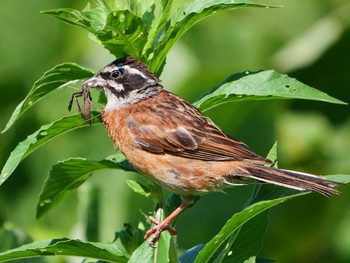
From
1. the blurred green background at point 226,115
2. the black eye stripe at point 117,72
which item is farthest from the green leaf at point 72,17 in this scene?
the blurred green background at point 226,115

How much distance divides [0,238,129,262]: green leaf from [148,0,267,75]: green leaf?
710mm

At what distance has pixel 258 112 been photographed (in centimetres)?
582

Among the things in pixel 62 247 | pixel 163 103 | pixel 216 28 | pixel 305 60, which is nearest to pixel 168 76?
pixel 216 28

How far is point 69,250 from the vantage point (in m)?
3.36

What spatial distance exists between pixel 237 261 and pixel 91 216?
0.97 meters

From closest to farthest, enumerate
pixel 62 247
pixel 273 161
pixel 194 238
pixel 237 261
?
1. pixel 62 247
2. pixel 237 261
3. pixel 273 161
4. pixel 194 238

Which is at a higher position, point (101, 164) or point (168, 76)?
point (101, 164)

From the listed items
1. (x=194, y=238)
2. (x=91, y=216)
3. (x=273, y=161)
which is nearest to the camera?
(x=273, y=161)

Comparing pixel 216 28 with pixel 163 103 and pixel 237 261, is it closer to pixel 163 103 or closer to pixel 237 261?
pixel 163 103

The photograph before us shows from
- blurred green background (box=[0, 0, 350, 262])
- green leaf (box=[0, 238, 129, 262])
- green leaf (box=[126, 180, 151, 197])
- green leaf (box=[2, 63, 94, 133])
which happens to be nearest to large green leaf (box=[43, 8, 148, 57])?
green leaf (box=[2, 63, 94, 133])

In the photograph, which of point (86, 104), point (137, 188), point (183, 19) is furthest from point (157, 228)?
point (183, 19)

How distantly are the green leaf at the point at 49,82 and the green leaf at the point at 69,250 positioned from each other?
0.42 metres

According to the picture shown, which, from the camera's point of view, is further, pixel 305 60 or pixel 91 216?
pixel 305 60

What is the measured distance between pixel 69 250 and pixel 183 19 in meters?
0.88
